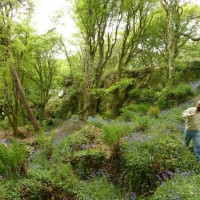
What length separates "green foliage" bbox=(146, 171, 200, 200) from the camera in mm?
4489

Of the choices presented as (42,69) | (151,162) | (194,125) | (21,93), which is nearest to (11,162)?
(151,162)

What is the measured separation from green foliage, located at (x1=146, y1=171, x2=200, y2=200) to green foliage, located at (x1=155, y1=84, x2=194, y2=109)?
8.67m

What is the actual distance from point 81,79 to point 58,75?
8.91 ft

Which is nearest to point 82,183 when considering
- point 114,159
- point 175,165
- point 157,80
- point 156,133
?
point 114,159

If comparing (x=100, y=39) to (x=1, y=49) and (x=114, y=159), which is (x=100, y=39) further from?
(x=114, y=159)

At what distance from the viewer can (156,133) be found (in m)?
7.80

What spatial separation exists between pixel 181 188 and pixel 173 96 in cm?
992

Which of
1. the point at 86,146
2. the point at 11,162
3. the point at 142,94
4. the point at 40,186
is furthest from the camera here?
the point at 142,94

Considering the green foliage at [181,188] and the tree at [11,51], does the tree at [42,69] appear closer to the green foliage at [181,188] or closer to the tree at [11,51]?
the tree at [11,51]

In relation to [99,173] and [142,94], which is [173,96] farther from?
[99,173]

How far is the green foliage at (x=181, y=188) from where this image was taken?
177 inches

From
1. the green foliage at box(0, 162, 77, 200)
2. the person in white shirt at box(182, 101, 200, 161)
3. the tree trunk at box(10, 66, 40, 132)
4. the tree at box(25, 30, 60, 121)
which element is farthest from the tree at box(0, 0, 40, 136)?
the person in white shirt at box(182, 101, 200, 161)

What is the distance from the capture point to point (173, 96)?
14.1 m

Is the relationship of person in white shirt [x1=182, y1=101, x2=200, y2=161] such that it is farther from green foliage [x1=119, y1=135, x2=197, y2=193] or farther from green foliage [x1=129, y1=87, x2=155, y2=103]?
green foliage [x1=129, y1=87, x2=155, y2=103]
